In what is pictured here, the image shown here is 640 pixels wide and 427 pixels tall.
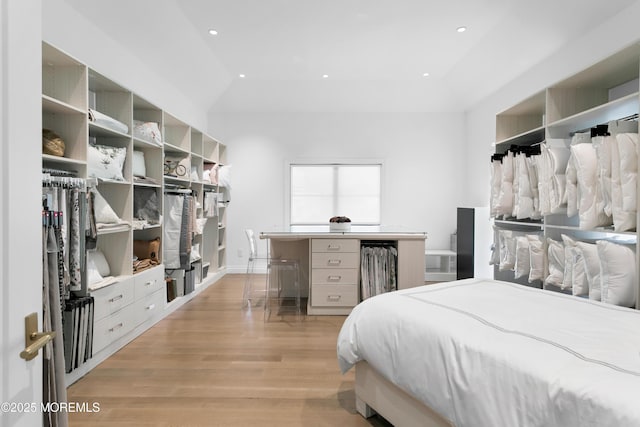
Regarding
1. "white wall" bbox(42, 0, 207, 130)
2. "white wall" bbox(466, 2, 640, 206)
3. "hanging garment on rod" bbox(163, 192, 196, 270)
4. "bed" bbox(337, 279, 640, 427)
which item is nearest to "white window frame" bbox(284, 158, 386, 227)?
"white wall" bbox(466, 2, 640, 206)

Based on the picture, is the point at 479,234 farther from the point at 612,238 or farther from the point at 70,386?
the point at 70,386

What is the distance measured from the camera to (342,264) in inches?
139

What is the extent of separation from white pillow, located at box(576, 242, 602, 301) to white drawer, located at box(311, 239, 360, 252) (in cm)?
188

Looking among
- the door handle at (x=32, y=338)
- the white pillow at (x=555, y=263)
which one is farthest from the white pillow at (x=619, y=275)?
the door handle at (x=32, y=338)

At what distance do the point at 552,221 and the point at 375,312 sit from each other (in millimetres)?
1930

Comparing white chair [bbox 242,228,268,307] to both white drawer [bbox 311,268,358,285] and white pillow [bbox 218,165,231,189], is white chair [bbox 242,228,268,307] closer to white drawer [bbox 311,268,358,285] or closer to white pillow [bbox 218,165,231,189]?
white drawer [bbox 311,268,358,285]

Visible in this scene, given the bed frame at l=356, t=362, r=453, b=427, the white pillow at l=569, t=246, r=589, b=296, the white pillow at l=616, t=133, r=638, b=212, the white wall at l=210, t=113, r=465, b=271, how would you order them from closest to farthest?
the bed frame at l=356, t=362, r=453, b=427
the white pillow at l=616, t=133, r=638, b=212
the white pillow at l=569, t=246, r=589, b=296
the white wall at l=210, t=113, r=465, b=271

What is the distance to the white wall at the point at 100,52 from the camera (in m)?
2.46

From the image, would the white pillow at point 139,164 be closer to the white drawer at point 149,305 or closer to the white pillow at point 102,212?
the white pillow at point 102,212

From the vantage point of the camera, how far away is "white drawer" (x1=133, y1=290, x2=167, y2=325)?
2922 mm

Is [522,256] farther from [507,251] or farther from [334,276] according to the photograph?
[334,276]

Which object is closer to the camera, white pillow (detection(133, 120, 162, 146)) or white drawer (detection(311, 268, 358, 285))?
white pillow (detection(133, 120, 162, 146))

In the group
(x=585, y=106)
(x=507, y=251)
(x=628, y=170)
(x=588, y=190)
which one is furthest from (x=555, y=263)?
(x=585, y=106)

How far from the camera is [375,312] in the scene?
165 centimetres
